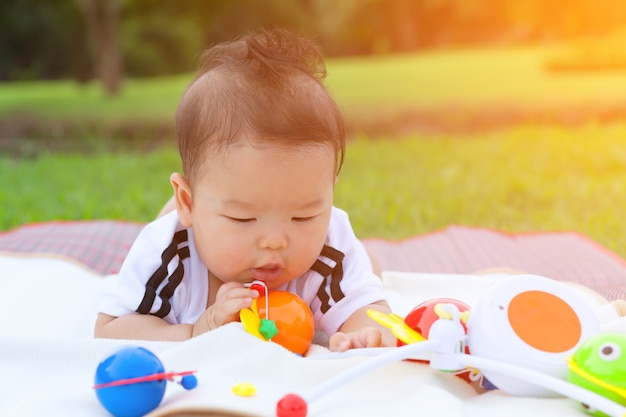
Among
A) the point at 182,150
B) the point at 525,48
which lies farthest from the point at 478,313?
the point at 525,48

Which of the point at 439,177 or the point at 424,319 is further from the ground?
the point at 439,177

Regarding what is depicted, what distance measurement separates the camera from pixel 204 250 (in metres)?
1.83

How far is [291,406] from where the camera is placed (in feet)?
4.26

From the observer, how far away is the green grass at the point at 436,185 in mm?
3852

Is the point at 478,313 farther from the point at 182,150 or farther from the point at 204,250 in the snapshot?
the point at 182,150

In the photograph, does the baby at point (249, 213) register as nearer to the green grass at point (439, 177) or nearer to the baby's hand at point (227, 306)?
the baby's hand at point (227, 306)

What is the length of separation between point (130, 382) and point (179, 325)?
0.53m

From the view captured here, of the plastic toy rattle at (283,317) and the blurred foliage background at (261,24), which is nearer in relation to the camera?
the plastic toy rattle at (283,317)

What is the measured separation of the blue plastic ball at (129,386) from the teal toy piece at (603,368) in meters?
0.71

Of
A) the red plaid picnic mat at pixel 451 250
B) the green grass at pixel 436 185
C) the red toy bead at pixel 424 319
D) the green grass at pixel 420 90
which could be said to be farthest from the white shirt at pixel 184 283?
the green grass at pixel 420 90

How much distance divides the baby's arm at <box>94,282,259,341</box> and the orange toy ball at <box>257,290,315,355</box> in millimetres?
59

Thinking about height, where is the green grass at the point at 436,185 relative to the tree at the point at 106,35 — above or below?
below

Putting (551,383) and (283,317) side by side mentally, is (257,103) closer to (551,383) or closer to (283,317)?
(283,317)

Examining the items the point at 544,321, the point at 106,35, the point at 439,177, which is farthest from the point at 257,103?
the point at 106,35
